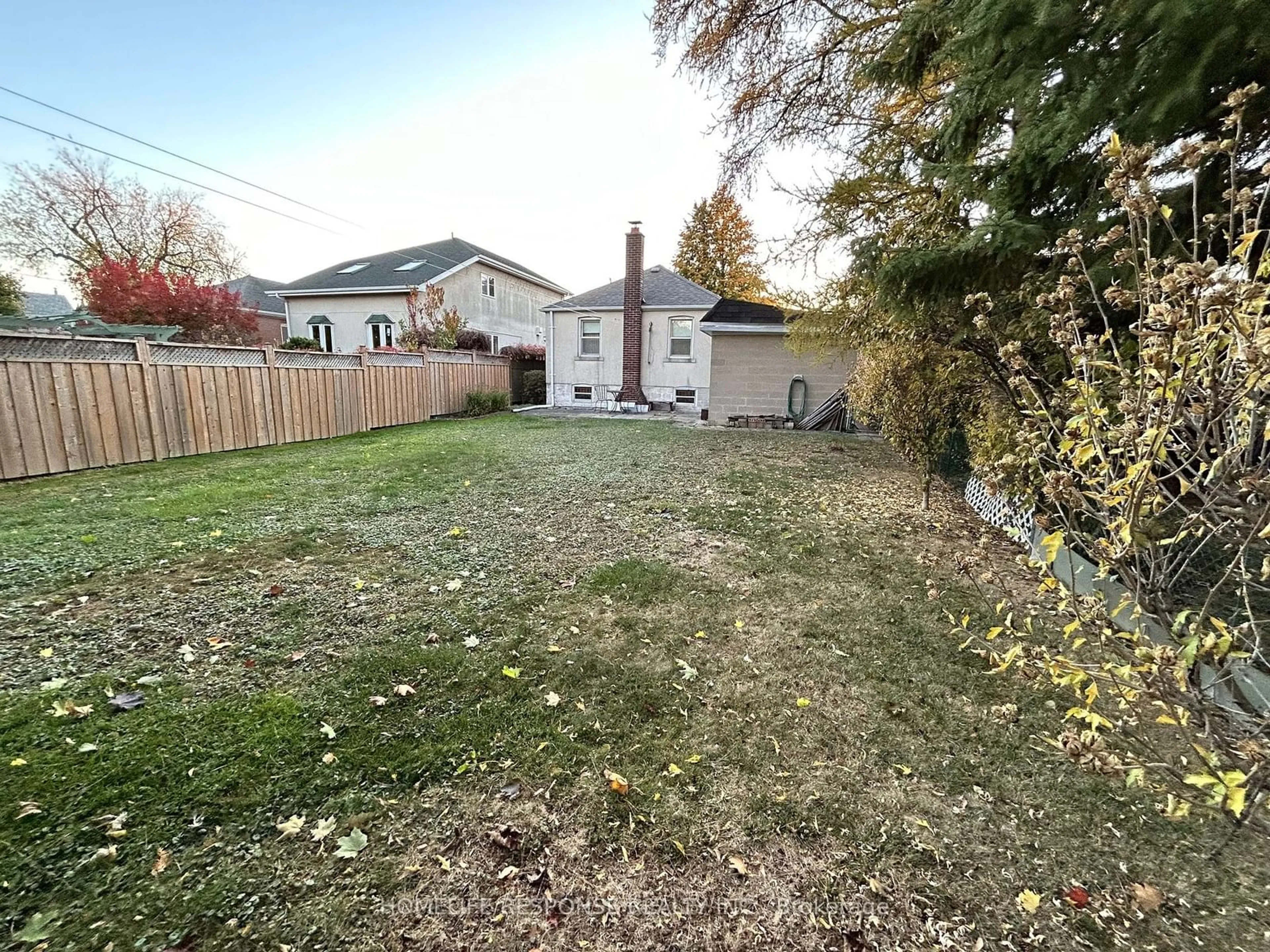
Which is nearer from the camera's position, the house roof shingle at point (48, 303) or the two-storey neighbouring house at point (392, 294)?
the two-storey neighbouring house at point (392, 294)

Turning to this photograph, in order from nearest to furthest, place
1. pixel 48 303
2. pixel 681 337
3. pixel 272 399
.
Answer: pixel 272 399 < pixel 681 337 < pixel 48 303

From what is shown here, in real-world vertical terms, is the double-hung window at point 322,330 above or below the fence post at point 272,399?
above

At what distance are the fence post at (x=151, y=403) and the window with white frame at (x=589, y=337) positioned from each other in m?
12.4

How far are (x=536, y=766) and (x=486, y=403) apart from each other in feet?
44.8

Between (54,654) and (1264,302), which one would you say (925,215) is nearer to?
(1264,302)

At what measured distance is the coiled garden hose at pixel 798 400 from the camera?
13039 millimetres

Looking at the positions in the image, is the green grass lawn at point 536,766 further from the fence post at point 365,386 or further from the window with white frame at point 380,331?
the window with white frame at point 380,331

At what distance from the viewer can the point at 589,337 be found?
18109 millimetres

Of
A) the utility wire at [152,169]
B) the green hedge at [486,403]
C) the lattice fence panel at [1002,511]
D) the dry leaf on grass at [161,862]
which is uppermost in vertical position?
the utility wire at [152,169]

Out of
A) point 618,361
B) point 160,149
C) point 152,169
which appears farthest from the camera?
point 618,361

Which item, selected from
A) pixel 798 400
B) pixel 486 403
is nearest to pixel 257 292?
pixel 486 403

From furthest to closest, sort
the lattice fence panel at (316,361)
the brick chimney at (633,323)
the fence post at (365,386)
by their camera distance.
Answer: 1. the brick chimney at (633,323)
2. the fence post at (365,386)
3. the lattice fence panel at (316,361)

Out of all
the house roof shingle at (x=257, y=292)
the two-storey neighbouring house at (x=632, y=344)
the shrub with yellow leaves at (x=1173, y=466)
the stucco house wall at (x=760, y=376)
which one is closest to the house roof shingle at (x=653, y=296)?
the two-storey neighbouring house at (x=632, y=344)

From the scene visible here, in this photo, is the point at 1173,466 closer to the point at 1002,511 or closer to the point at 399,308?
the point at 1002,511
